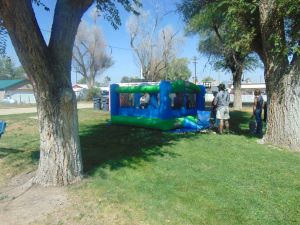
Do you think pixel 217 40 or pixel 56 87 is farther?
pixel 217 40

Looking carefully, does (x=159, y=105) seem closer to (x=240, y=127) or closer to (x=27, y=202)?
(x=240, y=127)

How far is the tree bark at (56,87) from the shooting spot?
552 centimetres

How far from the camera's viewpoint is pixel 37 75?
5602 mm

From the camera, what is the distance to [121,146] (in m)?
9.30

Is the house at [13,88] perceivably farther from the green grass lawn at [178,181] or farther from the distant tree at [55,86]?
the distant tree at [55,86]

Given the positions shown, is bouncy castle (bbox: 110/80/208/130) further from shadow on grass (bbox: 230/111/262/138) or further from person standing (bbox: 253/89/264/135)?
person standing (bbox: 253/89/264/135)

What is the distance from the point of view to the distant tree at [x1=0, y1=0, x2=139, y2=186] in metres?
5.52

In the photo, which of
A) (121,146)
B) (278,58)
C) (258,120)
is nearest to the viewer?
(278,58)

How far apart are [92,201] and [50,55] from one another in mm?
2492

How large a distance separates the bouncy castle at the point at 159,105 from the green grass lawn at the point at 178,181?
252cm

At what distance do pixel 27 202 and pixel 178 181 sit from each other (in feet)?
8.33

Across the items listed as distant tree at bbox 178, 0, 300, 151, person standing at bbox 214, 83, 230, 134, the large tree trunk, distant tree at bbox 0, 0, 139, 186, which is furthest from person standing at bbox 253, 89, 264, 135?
distant tree at bbox 0, 0, 139, 186

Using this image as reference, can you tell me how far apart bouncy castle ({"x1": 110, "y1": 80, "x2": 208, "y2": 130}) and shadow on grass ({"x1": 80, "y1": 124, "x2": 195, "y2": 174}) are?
2.14 feet

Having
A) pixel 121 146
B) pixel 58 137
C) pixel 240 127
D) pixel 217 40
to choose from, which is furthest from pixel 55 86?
pixel 217 40
